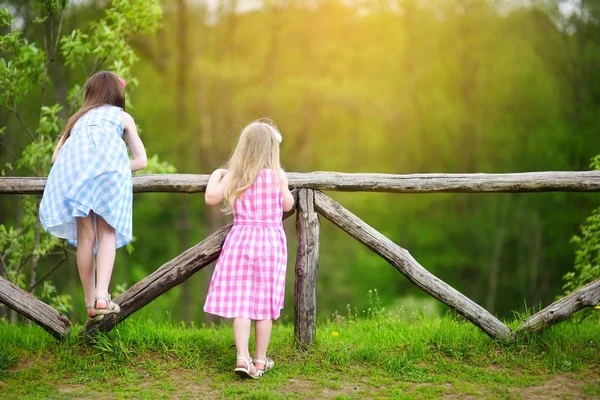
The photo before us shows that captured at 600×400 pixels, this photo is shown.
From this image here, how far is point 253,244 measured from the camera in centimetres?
416

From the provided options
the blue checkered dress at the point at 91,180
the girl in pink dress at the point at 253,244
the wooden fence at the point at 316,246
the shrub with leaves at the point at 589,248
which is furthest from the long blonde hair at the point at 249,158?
the shrub with leaves at the point at 589,248

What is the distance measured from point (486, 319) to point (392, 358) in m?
0.72

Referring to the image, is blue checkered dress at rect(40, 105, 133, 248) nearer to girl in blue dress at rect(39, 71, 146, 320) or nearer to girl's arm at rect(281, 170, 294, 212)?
girl in blue dress at rect(39, 71, 146, 320)

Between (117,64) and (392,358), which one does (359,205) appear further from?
(392,358)

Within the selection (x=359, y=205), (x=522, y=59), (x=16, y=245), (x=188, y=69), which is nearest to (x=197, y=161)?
(x=188, y=69)

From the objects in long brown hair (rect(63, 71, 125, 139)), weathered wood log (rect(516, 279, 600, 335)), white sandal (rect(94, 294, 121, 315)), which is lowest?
weathered wood log (rect(516, 279, 600, 335))

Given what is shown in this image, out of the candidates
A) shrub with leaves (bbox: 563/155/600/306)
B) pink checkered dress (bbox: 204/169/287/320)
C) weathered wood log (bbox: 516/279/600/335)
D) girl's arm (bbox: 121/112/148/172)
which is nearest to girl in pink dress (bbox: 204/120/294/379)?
pink checkered dress (bbox: 204/169/287/320)

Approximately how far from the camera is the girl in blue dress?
3.96m

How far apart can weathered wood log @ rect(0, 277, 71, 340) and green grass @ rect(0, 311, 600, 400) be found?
3.5 inches

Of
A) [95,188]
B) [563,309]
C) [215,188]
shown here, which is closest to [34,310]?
[95,188]

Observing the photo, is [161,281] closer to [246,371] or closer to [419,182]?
[246,371]

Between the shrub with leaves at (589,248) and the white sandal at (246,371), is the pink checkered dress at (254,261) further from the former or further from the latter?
the shrub with leaves at (589,248)

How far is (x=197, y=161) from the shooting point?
57.4 feet

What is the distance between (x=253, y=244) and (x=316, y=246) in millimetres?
527
